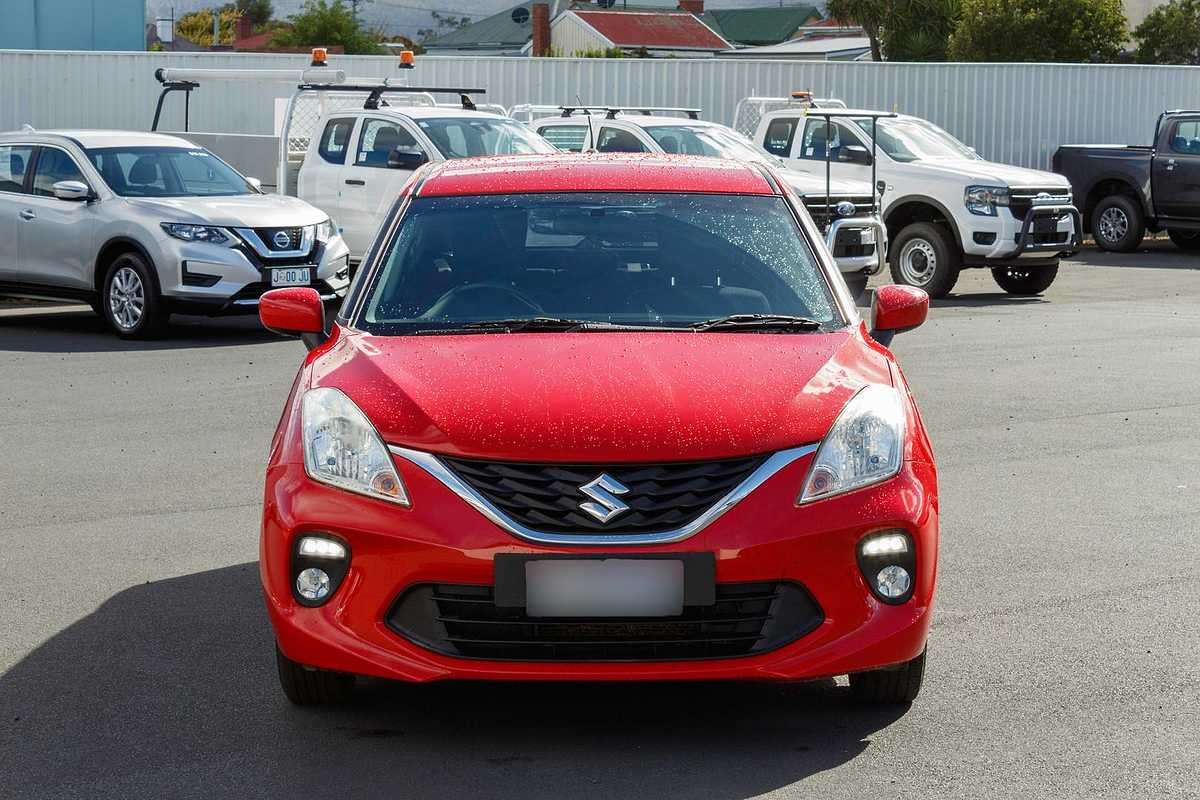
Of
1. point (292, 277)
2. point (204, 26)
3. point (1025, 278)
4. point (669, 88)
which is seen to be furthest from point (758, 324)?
point (204, 26)

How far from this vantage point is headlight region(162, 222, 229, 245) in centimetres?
1460

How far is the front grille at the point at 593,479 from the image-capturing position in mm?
4371

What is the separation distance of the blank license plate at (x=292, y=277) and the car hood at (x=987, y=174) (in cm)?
750

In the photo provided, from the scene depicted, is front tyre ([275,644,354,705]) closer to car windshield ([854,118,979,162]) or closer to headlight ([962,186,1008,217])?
headlight ([962,186,1008,217])

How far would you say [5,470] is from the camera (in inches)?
345

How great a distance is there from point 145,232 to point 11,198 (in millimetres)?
1771

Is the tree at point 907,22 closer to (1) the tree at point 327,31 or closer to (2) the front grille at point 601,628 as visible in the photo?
(1) the tree at point 327,31

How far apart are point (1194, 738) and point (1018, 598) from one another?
1.53m

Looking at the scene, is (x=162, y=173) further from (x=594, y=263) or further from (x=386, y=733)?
(x=386, y=733)

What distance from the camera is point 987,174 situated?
62.1ft

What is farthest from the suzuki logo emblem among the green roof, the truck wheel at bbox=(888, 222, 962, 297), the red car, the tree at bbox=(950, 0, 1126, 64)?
the green roof

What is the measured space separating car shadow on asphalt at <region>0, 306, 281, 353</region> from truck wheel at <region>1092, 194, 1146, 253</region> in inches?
543

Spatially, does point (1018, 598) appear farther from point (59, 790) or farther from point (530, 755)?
point (59, 790)

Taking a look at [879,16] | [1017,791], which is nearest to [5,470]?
[1017,791]
